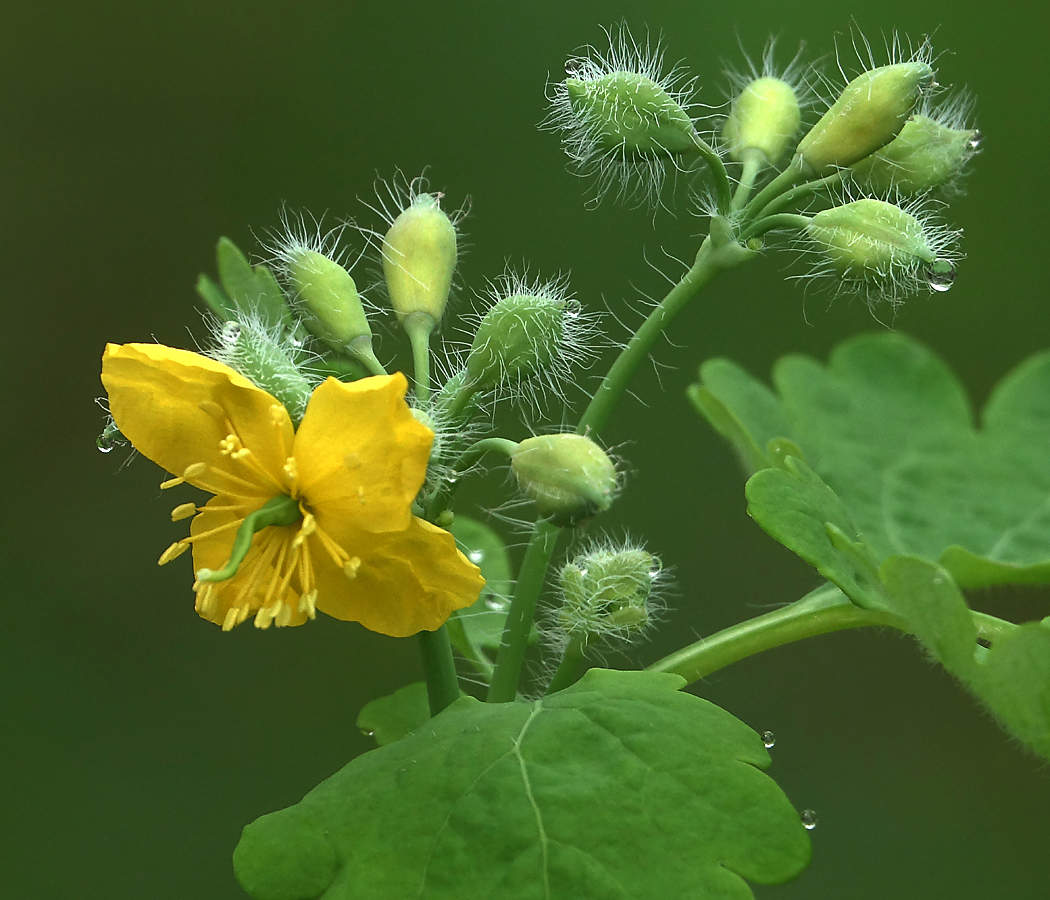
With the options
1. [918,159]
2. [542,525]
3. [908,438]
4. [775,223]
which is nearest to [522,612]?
[542,525]

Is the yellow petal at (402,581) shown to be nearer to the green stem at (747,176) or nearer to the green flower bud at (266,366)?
the green flower bud at (266,366)

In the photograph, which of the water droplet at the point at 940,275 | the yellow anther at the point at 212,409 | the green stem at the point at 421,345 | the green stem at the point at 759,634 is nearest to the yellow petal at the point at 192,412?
the yellow anther at the point at 212,409

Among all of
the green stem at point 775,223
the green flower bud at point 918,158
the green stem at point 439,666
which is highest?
the green flower bud at point 918,158

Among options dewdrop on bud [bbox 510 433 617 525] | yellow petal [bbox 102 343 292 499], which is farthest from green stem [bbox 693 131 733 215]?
yellow petal [bbox 102 343 292 499]

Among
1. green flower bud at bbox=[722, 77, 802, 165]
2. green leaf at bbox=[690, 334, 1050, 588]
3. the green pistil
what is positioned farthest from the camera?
green leaf at bbox=[690, 334, 1050, 588]

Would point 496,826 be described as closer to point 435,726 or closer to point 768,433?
point 435,726

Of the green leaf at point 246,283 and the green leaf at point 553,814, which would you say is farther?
the green leaf at point 246,283

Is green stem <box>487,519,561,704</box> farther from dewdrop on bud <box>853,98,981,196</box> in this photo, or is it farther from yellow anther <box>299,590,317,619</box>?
dewdrop on bud <box>853,98,981,196</box>
